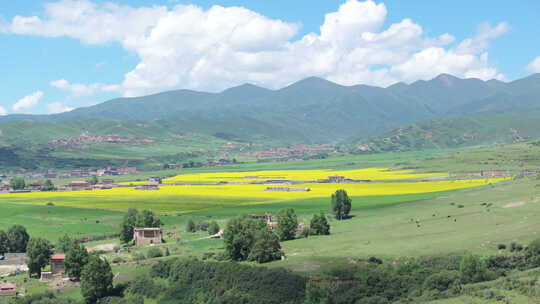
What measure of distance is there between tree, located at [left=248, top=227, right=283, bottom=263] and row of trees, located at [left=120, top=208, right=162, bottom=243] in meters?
28.2

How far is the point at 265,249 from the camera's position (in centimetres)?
7262

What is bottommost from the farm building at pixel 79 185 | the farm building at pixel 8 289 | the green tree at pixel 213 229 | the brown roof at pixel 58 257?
the farm building at pixel 8 289

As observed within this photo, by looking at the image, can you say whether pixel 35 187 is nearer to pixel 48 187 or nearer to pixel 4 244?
pixel 48 187

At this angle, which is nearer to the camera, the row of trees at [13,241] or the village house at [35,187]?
Result: the row of trees at [13,241]

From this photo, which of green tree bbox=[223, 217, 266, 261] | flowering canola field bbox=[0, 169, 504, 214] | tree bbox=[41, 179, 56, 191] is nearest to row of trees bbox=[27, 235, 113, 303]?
green tree bbox=[223, 217, 266, 261]

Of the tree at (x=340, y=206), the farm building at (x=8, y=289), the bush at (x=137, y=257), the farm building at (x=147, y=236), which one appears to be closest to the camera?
the farm building at (x=8, y=289)

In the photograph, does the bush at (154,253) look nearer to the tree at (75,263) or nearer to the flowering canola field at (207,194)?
the tree at (75,263)

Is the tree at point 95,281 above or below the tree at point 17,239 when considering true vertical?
below

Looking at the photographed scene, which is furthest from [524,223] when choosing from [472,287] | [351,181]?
[351,181]

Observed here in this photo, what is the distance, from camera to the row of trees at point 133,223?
94.4 meters

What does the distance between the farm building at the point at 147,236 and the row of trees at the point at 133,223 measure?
1.36 m

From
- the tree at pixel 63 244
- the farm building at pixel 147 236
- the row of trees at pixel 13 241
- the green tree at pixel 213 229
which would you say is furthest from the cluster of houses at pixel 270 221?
the row of trees at pixel 13 241

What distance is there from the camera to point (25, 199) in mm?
158500

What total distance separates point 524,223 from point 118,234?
6034 cm
